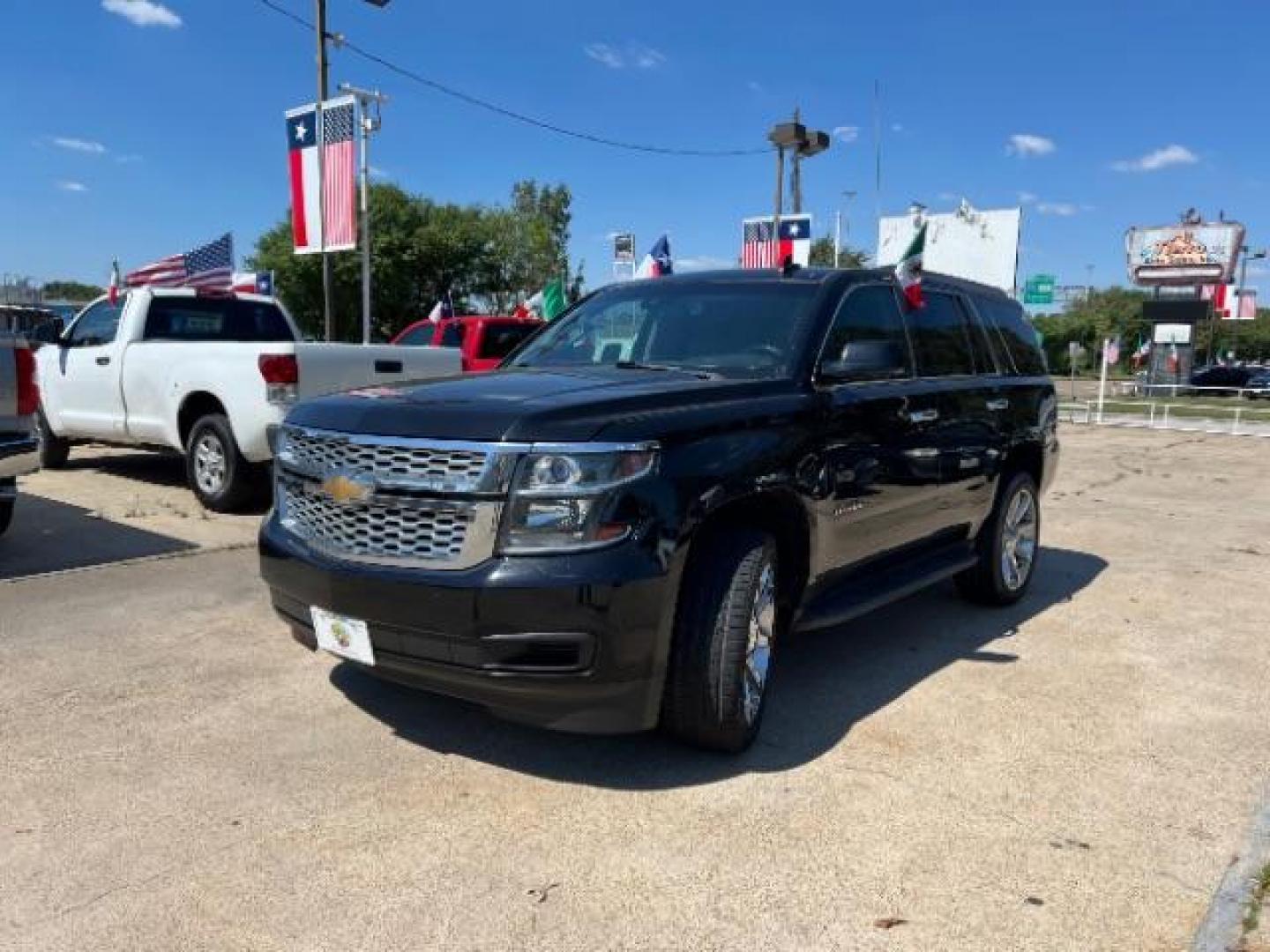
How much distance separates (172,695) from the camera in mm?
4172

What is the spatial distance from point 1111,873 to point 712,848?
1.18m

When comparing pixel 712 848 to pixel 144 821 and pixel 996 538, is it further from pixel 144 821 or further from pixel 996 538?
pixel 996 538

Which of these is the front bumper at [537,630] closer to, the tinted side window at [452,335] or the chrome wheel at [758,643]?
the chrome wheel at [758,643]

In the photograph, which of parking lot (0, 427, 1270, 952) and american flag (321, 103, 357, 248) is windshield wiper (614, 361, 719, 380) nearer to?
parking lot (0, 427, 1270, 952)

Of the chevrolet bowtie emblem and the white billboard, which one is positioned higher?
the white billboard

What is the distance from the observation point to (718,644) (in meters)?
3.42

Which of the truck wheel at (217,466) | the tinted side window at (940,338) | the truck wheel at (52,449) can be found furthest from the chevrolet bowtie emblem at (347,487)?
the truck wheel at (52,449)

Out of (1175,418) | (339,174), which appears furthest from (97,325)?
(1175,418)

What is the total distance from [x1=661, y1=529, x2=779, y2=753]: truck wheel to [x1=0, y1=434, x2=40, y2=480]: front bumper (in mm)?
4410

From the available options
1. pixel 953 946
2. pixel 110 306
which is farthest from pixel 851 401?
pixel 110 306

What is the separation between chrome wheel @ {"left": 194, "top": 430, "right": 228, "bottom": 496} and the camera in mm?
8078

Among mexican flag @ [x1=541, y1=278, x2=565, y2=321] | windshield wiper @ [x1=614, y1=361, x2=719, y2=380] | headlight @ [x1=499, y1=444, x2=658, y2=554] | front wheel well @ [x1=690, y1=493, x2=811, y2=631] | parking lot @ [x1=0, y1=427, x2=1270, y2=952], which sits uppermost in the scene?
mexican flag @ [x1=541, y1=278, x2=565, y2=321]

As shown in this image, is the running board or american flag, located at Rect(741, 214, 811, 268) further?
american flag, located at Rect(741, 214, 811, 268)

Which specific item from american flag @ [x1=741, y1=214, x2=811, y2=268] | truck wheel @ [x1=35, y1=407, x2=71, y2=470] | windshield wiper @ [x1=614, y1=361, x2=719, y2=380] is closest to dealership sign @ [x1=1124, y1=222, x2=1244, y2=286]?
american flag @ [x1=741, y1=214, x2=811, y2=268]
